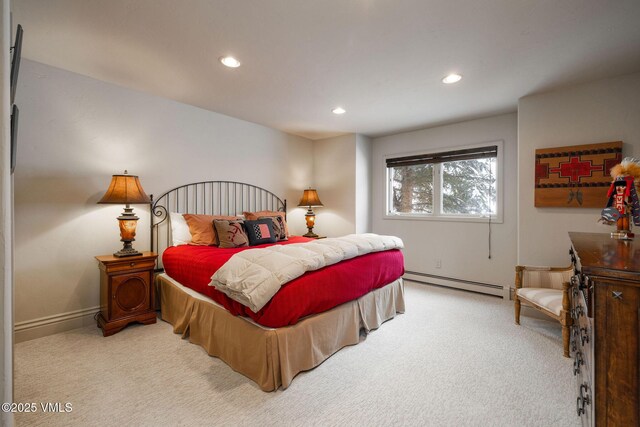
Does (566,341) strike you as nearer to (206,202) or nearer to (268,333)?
(268,333)

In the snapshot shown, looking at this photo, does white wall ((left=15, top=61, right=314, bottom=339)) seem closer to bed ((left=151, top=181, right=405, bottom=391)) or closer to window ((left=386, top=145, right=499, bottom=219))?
bed ((left=151, top=181, right=405, bottom=391))

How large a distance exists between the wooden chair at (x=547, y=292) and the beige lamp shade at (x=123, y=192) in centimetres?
374

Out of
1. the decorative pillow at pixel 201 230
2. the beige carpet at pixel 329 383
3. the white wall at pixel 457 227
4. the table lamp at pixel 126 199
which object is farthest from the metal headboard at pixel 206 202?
the white wall at pixel 457 227

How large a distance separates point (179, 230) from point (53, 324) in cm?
134

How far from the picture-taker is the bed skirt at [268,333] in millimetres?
1825

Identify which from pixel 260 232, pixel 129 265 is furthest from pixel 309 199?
pixel 129 265

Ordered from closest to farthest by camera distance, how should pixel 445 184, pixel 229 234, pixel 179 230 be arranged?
pixel 229 234, pixel 179 230, pixel 445 184

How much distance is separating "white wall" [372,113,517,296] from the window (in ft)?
0.42

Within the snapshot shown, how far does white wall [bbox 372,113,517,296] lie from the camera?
366 centimetres

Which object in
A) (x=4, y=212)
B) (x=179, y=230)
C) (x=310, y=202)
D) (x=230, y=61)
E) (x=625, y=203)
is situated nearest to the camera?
(x=4, y=212)

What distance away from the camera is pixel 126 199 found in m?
2.60

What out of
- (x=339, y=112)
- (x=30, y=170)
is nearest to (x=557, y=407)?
(x=339, y=112)

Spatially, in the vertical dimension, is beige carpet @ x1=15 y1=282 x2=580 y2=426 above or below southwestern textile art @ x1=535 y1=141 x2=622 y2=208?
below

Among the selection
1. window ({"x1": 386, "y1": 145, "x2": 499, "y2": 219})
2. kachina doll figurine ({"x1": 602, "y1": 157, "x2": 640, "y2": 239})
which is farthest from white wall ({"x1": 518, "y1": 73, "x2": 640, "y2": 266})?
kachina doll figurine ({"x1": 602, "y1": 157, "x2": 640, "y2": 239})
